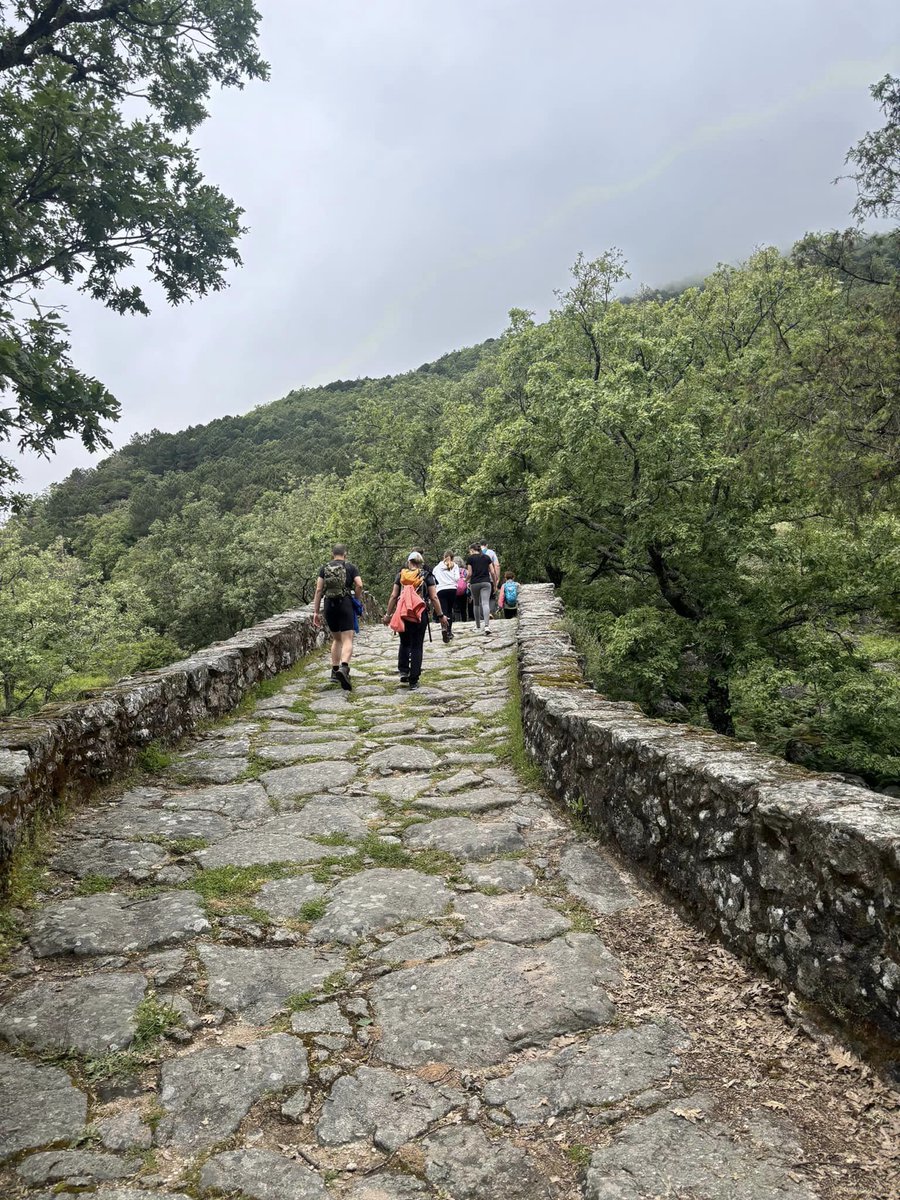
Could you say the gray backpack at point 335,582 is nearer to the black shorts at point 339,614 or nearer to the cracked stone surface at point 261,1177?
the black shorts at point 339,614

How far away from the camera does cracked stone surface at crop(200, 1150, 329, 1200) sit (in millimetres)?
1944

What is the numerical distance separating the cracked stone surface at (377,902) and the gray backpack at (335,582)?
200 inches

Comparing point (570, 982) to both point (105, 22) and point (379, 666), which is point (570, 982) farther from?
point (105, 22)

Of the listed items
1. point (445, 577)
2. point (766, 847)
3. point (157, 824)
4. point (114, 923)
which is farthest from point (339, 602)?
point (766, 847)

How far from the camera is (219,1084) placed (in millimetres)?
2369

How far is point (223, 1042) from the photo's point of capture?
260 cm

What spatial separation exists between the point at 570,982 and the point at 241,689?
6403 millimetres

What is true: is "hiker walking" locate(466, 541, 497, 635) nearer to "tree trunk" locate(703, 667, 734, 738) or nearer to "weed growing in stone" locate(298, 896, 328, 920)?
"tree trunk" locate(703, 667, 734, 738)

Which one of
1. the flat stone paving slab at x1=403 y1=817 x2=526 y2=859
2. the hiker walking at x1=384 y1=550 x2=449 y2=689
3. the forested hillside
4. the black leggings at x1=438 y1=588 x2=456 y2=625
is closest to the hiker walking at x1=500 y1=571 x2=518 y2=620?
the forested hillside

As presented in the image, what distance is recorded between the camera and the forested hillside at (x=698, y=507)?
525 inches

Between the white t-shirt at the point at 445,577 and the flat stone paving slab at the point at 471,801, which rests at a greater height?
the white t-shirt at the point at 445,577

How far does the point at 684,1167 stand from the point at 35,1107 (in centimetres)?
192

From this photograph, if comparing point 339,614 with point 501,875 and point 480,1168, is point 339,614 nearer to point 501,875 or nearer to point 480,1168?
point 501,875

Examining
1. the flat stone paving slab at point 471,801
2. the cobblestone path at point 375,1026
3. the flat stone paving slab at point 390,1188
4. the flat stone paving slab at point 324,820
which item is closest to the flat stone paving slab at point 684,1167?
the cobblestone path at point 375,1026
